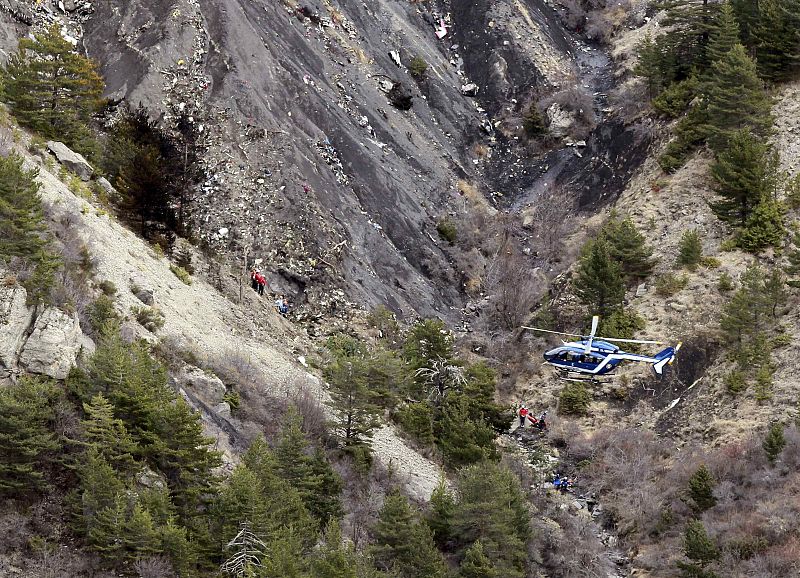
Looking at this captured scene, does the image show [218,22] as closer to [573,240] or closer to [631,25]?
[573,240]

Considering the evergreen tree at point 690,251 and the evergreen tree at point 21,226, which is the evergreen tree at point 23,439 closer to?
the evergreen tree at point 21,226

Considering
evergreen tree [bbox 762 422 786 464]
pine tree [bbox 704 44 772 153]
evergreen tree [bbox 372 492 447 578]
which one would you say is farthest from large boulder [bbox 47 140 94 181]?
pine tree [bbox 704 44 772 153]

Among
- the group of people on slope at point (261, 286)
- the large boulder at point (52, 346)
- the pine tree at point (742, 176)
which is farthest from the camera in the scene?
the pine tree at point (742, 176)

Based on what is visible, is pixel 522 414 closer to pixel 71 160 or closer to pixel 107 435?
pixel 71 160

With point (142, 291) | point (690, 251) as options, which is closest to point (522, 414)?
point (690, 251)

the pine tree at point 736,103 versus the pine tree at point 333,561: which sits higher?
the pine tree at point 333,561

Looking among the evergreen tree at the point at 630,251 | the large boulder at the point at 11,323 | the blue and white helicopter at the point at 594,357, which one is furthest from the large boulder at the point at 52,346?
the evergreen tree at the point at 630,251

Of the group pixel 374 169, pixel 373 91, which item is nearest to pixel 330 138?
pixel 374 169
